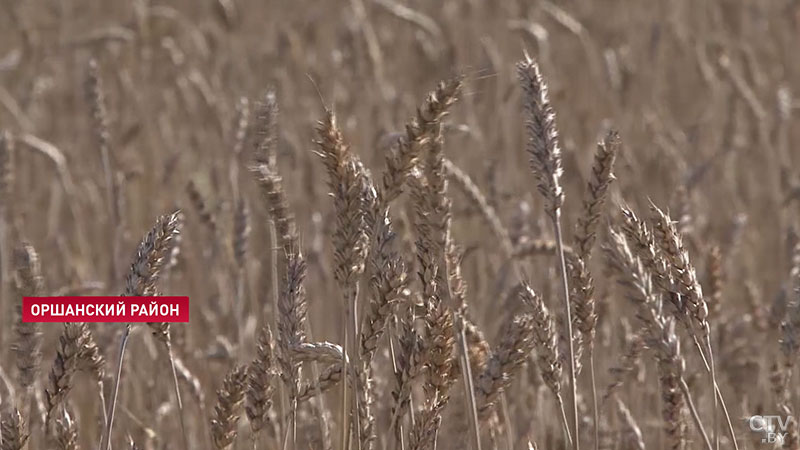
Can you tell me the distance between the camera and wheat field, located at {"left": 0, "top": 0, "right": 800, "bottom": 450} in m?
1.54

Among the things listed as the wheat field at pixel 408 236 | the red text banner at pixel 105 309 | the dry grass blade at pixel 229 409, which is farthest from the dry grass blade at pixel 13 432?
the dry grass blade at pixel 229 409

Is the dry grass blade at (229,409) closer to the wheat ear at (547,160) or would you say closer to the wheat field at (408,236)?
the wheat field at (408,236)

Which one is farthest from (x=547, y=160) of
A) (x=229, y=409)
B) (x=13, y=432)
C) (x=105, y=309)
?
(x=105, y=309)

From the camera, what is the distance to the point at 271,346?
5.42 feet

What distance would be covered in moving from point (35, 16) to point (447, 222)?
555cm

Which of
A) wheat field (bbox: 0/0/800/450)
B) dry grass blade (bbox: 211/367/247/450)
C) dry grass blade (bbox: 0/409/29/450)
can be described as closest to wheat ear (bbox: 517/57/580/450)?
wheat field (bbox: 0/0/800/450)

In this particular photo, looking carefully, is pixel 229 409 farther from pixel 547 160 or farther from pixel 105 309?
pixel 105 309

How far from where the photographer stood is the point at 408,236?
2375 millimetres

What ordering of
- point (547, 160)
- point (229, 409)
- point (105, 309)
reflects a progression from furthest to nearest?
point (105, 309) < point (229, 409) < point (547, 160)

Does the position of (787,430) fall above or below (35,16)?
below

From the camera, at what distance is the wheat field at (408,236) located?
154cm

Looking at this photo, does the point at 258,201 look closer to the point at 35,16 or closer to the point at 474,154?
the point at 474,154

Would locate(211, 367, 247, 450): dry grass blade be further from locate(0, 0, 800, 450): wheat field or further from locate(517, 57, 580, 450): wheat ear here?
locate(517, 57, 580, 450): wheat ear

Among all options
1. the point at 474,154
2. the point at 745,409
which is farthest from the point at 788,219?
the point at 745,409
